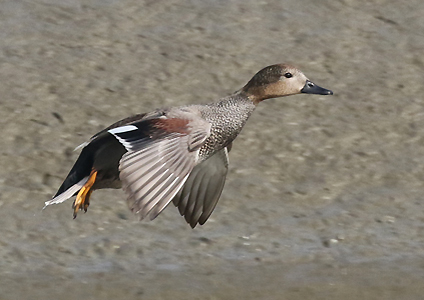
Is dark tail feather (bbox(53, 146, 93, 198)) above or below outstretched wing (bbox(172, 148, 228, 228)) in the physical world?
above

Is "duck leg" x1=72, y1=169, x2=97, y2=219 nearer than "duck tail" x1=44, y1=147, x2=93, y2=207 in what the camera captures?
Yes

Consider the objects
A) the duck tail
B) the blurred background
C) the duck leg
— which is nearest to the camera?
the duck leg

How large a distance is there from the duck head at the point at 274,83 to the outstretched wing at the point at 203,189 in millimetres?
512

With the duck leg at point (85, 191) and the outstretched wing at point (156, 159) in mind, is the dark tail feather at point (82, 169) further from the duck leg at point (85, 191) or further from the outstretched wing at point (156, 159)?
the outstretched wing at point (156, 159)

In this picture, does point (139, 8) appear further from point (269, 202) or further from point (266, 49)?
point (269, 202)

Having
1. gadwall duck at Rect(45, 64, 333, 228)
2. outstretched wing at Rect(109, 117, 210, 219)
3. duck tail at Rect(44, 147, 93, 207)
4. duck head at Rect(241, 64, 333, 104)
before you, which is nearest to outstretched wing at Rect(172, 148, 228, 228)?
gadwall duck at Rect(45, 64, 333, 228)

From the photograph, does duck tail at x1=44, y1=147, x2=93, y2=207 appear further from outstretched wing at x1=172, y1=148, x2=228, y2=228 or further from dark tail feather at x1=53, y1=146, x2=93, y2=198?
outstretched wing at x1=172, y1=148, x2=228, y2=228

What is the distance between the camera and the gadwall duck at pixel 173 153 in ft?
19.1

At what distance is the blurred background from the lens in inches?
308

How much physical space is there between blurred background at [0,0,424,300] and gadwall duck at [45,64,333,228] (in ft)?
2.56

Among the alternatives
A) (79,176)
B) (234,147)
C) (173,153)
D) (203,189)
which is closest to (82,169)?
(79,176)

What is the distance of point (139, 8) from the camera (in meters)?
11.6

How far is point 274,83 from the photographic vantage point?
7.25 m

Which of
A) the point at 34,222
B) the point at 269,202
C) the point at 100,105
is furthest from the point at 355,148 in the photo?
the point at 34,222
